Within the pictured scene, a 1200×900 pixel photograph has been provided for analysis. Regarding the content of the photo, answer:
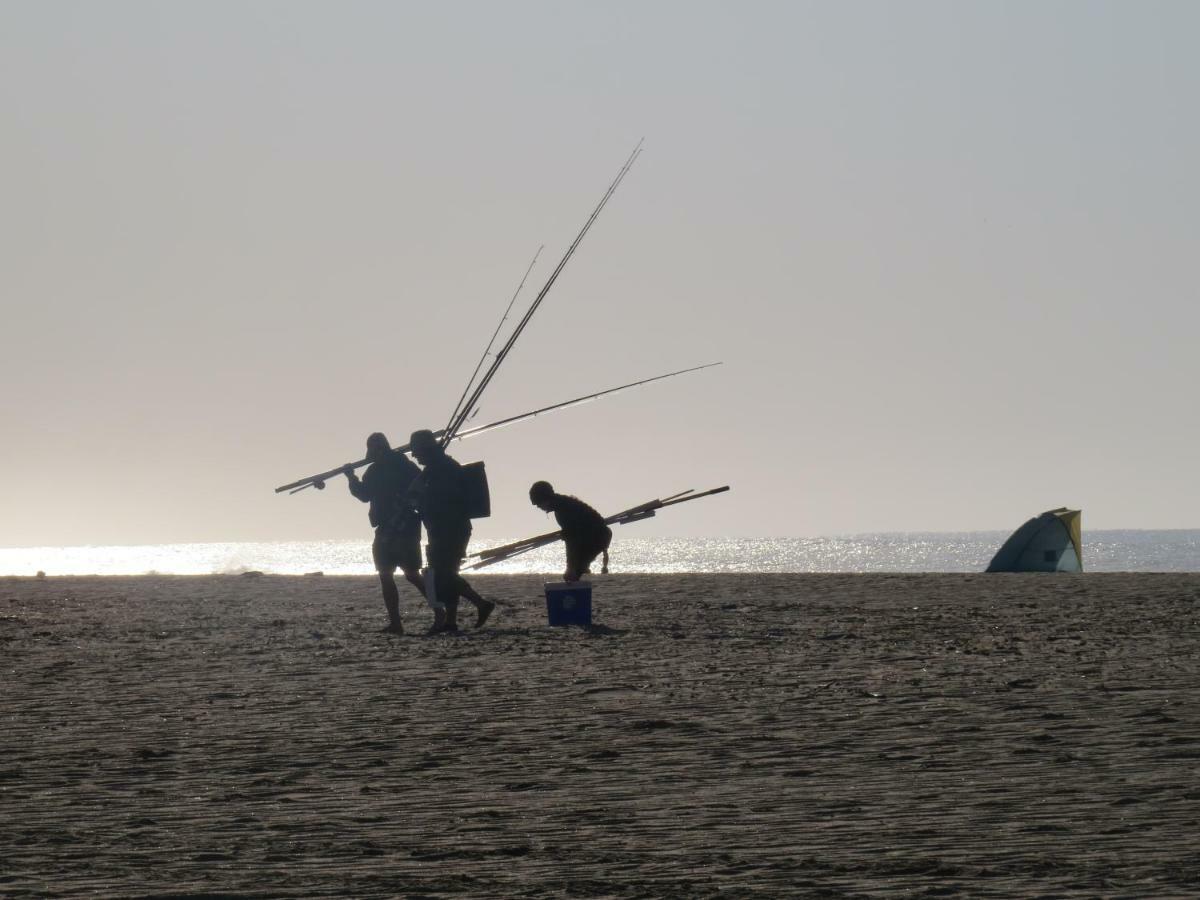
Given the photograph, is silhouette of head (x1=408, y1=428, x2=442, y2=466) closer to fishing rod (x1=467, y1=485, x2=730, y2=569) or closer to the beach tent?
fishing rod (x1=467, y1=485, x2=730, y2=569)

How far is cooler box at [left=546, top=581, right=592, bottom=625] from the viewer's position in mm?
13391

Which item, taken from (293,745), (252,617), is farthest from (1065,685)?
(252,617)

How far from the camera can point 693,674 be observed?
9375 mm

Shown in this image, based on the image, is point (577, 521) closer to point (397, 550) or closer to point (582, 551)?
point (582, 551)

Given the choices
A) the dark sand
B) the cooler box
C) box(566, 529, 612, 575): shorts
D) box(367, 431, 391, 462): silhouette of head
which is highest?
box(367, 431, 391, 462): silhouette of head

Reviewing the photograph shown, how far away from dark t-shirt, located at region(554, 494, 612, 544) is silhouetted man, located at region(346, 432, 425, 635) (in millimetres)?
1336

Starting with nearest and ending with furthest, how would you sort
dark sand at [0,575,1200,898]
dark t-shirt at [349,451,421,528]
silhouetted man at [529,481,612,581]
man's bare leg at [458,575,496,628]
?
dark sand at [0,575,1200,898]
man's bare leg at [458,575,496,628]
dark t-shirt at [349,451,421,528]
silhouetted man at [529,481,612,581]

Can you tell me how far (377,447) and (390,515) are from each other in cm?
60

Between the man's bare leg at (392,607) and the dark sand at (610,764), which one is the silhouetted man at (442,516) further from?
the dark sand at (610,764)

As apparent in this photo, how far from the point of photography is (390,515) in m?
13.7

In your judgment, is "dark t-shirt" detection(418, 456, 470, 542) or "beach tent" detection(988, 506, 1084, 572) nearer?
"dark t-shirt" detection(418, 456, 470, 542)

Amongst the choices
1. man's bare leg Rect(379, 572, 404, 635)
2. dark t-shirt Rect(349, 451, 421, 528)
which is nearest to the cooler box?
man's bare leg Rect(379, 572, 404, 635)

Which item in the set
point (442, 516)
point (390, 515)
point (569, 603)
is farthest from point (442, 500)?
point (569, 603)

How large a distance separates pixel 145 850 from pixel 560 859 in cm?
122
